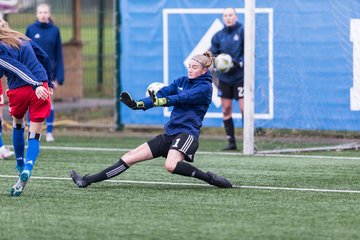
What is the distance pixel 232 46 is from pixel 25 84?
4.94m

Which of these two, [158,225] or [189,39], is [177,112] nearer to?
[158,225]

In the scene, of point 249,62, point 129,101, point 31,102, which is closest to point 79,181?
point 31,102

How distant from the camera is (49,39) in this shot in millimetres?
14961

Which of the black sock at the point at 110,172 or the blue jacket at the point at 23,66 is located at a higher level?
the blue jacket at the point at 23,66

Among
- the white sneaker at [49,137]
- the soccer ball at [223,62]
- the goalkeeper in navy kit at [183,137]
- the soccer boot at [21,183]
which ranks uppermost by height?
the soccer ball at [223,62]

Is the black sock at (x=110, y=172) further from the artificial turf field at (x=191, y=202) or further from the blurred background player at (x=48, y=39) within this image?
the blurred background player at (x=48, y=39)

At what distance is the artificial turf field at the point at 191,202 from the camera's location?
24.3 ft

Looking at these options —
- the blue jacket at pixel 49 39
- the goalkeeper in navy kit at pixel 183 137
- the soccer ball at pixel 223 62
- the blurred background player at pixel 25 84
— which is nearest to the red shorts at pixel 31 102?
the blurred background player at pixel 25 84

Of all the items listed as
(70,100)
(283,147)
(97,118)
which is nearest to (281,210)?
(283,147)

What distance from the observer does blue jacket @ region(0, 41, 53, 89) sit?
30.2 feet

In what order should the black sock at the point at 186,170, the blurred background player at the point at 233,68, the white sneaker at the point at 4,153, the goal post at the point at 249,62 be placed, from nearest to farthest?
1. the black sock at the point at 186,170
2. the white sneaker at the point at 4,153
3. the goal post at the point at 249,62
4. the blurred background player at the point at 233,68

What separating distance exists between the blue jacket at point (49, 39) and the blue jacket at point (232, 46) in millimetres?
2633

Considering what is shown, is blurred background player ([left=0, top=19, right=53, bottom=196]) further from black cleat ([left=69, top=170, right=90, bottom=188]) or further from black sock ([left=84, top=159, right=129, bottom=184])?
black sock ([left=84, top=159, right=129, bottom=184])

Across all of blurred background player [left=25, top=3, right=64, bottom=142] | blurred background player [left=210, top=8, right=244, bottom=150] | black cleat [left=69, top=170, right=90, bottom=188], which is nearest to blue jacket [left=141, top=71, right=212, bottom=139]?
black cleat [left=69, top=170, right=90, bottom=188]
